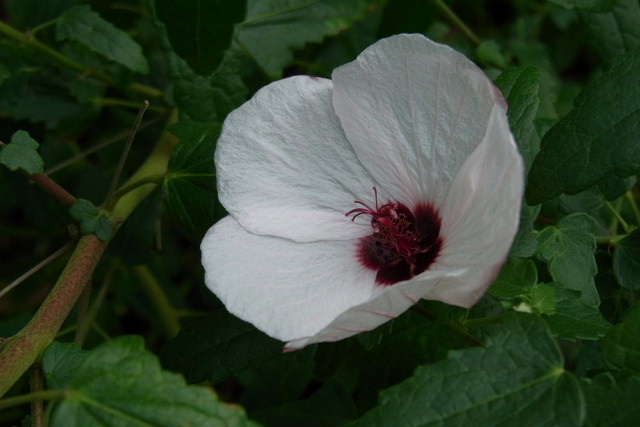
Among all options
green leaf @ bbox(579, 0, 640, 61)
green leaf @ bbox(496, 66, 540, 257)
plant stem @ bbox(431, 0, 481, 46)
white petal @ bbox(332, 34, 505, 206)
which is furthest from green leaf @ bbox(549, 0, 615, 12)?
white petal @ bbox(332, 34, 505, 206)

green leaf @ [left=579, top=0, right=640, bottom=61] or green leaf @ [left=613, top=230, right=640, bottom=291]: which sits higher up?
green leaf @ [left=579, top=0, right=640, bottom=61]

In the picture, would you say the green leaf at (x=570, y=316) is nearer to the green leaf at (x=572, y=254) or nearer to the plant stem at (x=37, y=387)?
the green leaf at (x=572, y=254)

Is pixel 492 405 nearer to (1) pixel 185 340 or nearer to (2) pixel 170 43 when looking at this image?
(1) pixel 185 340

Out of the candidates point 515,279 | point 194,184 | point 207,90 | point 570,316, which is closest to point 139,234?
point 207,90

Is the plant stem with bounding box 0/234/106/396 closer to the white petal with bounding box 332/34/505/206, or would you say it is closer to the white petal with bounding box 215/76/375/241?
the white petal with bounding box 215/76/375/241

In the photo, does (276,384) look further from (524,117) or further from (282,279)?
(524,117)

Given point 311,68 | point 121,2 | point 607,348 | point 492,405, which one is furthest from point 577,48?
point 492,405
